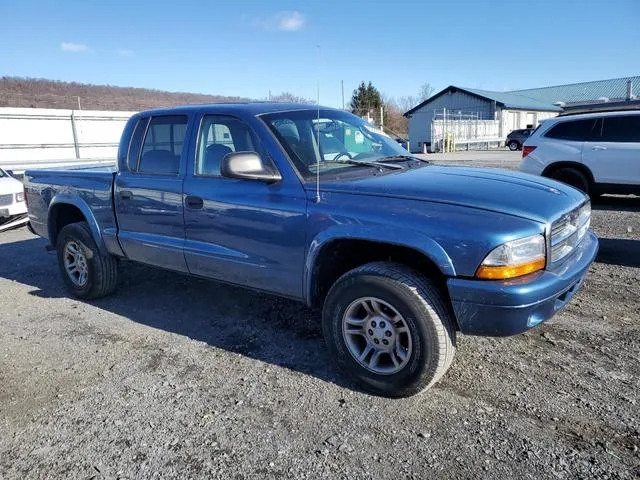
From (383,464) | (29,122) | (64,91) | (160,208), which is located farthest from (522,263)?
(64,91)

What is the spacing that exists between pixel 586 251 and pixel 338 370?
191 centimetres

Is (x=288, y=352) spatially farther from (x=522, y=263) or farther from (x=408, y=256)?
(x=522, y=263)

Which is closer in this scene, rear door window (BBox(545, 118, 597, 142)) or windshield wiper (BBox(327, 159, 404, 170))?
windshield wiper (BBox(327, 159, 404, 170))

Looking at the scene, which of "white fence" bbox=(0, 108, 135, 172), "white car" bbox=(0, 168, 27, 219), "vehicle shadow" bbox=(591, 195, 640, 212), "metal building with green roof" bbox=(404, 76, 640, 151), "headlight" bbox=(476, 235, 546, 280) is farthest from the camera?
"metal building with green roof" bbox=(404, 76, 640, 151)

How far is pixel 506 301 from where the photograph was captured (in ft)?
9.18

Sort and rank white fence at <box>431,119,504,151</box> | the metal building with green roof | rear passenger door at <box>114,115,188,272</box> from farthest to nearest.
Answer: the metal building with green roof < white fence at <box>431,119,504,151</box> < rear passenger door at <box>114,115,188,272</box>

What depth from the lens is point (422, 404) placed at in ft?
10.3

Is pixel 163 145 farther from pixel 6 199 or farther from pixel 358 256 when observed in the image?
pixel 6 199

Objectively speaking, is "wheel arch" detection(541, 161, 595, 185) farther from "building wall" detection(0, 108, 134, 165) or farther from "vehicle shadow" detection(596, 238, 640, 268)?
"building wall" detection(0, 108, 134, 165)

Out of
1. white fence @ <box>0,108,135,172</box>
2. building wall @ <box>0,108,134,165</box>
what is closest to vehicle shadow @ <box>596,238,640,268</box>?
white fence @ <box>0,108,135,172</box>

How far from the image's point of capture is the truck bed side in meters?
4.93

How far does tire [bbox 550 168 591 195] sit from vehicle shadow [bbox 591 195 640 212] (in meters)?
0.44

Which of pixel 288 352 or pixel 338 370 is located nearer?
pixel 338 370

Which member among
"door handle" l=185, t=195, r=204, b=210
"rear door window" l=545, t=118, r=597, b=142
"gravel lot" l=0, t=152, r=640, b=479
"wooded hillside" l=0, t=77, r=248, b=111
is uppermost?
"wooded hillside" l=0, t=77, r=248, b=111
